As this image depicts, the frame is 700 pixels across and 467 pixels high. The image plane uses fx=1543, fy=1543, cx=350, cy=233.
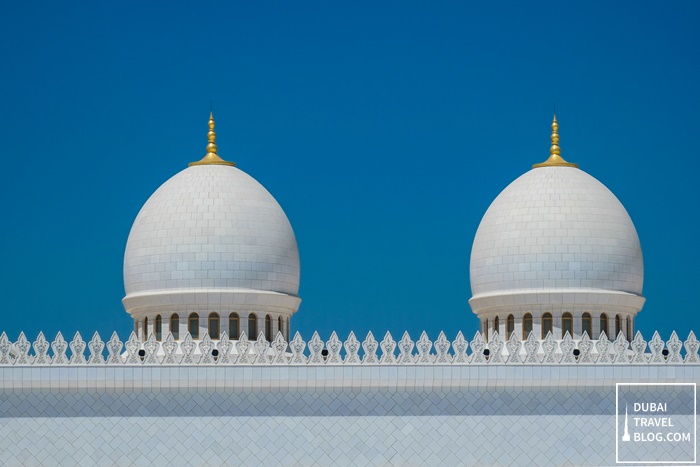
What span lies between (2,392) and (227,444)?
6.56 metres

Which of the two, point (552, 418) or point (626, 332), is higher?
point (626, 332)

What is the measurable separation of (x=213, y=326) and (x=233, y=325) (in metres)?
0.63

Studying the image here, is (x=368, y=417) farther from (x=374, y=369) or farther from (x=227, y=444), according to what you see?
(x=227, y=444)

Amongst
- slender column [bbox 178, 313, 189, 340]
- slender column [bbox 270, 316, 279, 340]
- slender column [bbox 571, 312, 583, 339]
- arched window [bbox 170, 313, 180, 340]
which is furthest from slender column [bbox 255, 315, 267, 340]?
slender column [bbox 571, 312, 583, 339]

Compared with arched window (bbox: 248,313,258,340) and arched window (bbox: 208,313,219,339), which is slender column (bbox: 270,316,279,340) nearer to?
arched window (bbox: 248,313,258,340)

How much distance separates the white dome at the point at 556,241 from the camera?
48.4 metres

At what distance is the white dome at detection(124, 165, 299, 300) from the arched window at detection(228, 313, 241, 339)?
2.93ft

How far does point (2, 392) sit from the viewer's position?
143 ft

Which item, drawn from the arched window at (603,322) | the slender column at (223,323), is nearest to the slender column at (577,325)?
the arched window at (603,322)

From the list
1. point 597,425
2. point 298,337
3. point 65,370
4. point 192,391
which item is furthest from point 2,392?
point 597,425

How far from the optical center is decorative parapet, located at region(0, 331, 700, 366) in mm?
43688

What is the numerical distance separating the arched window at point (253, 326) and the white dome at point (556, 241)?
7351 millimetres

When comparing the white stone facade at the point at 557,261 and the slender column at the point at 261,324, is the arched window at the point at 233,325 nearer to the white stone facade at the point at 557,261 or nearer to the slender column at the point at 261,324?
the slender column at the point at 261,324

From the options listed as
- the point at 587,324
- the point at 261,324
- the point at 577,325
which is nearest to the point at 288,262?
the point at 261,324
